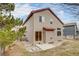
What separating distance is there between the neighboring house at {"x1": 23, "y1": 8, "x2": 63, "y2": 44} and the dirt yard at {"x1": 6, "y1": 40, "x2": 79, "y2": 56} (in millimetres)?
83

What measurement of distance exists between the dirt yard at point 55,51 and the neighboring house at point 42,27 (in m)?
0.08

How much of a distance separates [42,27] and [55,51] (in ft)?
0.80

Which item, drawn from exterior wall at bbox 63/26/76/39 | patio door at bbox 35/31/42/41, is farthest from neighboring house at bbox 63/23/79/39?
patio door at bbox 35/31/42/41

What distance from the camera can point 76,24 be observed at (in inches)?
60.8

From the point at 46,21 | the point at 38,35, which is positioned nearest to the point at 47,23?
the point at 46,21

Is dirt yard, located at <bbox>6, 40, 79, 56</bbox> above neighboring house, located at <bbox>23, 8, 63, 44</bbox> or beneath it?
beneath

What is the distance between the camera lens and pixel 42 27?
155 cm

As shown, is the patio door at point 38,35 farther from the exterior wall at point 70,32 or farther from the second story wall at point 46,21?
the exterior wall at point 70,32

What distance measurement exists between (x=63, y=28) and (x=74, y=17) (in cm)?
14

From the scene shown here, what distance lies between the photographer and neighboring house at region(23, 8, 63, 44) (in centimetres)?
153

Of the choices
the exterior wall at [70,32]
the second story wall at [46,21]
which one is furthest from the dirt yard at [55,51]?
the second story wall at [46,21]

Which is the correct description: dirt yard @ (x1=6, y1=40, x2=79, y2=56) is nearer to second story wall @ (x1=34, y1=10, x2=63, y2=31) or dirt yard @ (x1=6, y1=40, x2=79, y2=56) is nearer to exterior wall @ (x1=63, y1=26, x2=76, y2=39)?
exterior wall @ (x1=63, y1=26, x2=76, y2=39)

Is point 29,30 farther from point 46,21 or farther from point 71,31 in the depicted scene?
point 71,31

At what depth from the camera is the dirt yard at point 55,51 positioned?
151 cm
